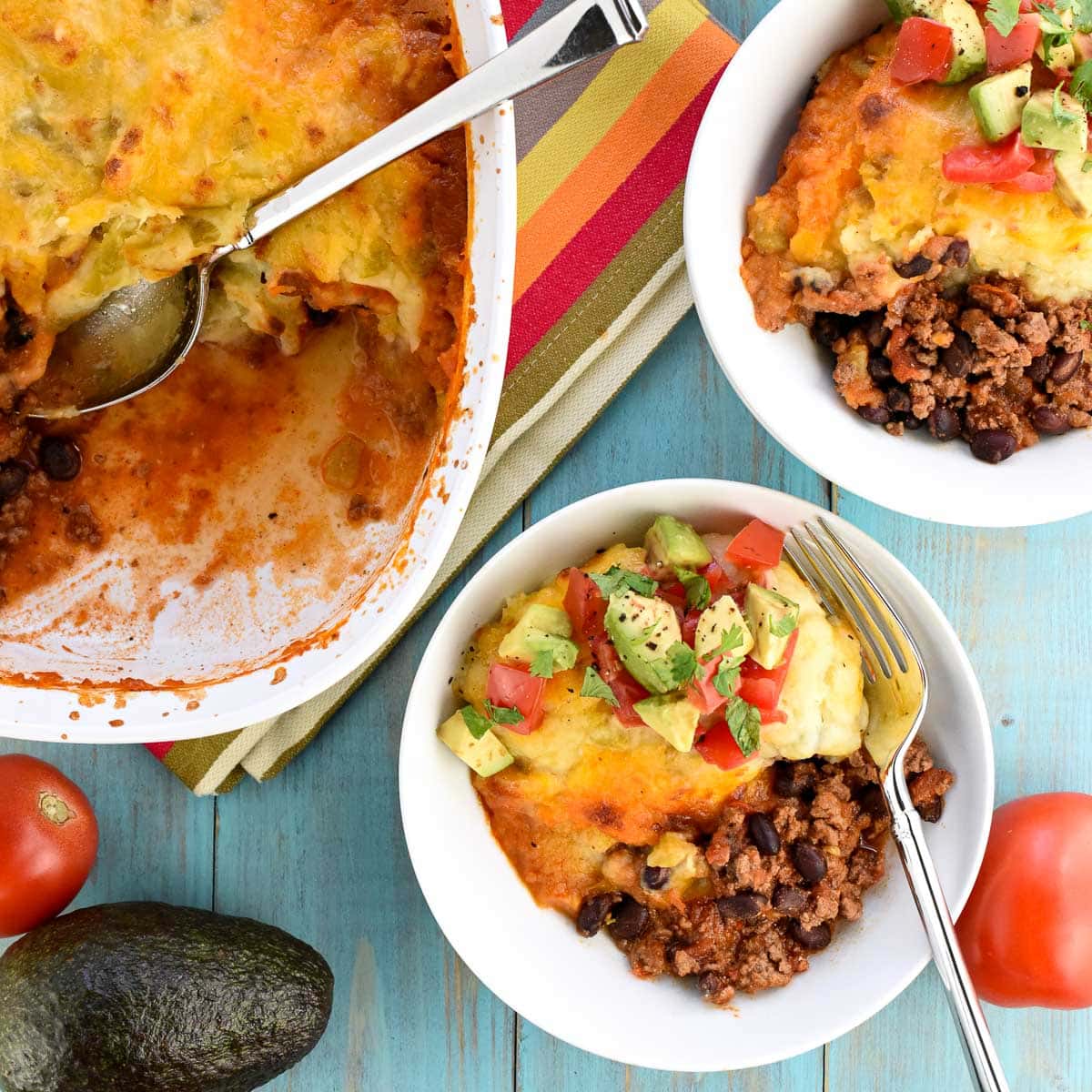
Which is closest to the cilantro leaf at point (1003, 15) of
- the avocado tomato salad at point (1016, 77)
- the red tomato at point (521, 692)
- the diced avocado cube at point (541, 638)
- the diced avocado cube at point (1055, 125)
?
the avocado tomato salad at point (1016, 77)

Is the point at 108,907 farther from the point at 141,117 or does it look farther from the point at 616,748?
the point at 141,117

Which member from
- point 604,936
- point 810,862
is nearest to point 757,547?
point 810,862

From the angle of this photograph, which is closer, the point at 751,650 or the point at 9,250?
the point at 9,250

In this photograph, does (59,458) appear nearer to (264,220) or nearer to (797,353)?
(264,220)

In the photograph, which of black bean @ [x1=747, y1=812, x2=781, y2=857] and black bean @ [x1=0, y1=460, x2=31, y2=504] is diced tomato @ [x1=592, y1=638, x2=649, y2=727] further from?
black bean @ [x1=0, y1=460, x2=31, y2=504]

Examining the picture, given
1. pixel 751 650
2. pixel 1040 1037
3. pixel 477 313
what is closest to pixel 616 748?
pixel 751 650

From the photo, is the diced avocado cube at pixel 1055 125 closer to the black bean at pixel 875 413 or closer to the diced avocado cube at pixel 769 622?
the black bean at pixel 875 413
